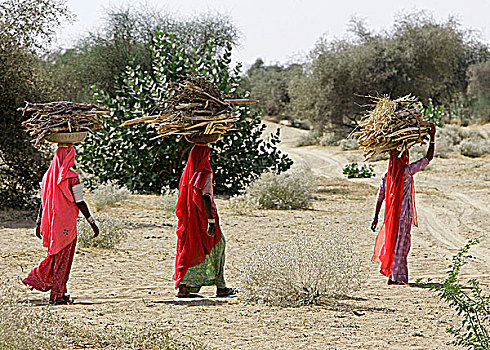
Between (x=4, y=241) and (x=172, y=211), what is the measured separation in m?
4.52

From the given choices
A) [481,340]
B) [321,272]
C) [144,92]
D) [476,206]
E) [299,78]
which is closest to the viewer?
[481,340]

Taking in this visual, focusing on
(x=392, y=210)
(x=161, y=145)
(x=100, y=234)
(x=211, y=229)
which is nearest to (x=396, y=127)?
(x=392, y=210)

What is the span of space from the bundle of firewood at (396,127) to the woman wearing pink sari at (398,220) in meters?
0.16

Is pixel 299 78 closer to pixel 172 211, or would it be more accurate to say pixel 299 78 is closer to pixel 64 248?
pixel 172 211

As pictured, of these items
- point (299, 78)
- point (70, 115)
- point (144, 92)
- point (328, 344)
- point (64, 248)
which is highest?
point (299, 78)

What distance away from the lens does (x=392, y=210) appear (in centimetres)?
751

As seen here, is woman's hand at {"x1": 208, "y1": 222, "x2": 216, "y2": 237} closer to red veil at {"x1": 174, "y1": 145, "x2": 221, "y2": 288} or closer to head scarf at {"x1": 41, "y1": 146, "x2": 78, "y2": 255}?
red veil at {"x1": 174, "y1": 145, "x2": 221, "y2": 288}

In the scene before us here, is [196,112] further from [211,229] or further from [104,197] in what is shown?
[104,197]

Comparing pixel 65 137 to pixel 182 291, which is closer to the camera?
pixel 65 137

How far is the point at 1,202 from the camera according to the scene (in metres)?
13.2

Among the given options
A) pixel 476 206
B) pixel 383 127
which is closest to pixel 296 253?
pixel 383 127

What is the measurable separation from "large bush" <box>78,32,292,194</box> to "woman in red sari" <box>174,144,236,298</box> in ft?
30.0

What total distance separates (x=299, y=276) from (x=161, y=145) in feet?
33.7

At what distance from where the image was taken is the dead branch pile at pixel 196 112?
6.61 meters
